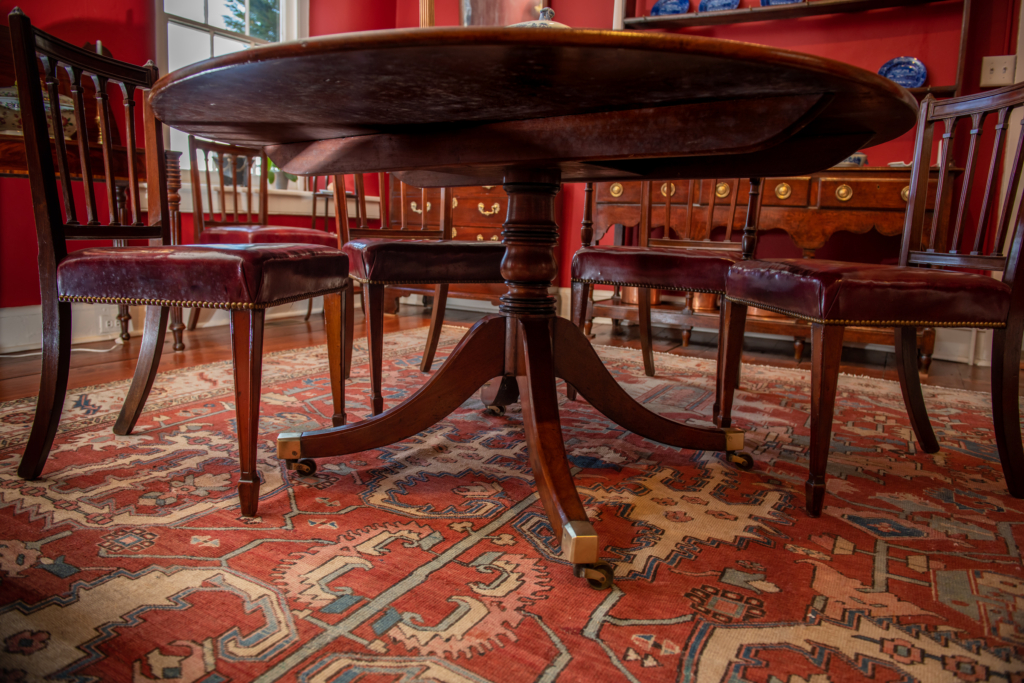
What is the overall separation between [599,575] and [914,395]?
1188 mm

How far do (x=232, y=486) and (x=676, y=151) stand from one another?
107cm

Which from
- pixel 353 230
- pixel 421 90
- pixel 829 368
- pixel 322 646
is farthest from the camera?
pixel 353 230

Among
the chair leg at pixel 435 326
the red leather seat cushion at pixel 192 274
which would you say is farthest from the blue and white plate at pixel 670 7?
the red leather seat cushion at pixel 192 274

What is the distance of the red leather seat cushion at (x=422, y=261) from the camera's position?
1644 mm

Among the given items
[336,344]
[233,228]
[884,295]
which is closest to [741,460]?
[884,295]

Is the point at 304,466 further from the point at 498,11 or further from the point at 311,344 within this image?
the point at 498,11

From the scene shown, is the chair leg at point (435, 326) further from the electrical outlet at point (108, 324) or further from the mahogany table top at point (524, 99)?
the electrical outlet at point (108, 324)

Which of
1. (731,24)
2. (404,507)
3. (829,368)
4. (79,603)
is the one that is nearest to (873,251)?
(731,24)

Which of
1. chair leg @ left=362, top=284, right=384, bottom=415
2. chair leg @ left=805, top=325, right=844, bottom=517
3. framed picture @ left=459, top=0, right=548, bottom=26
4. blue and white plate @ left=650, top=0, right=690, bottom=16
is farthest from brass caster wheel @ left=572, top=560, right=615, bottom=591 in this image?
Result: blue and white plate @ left=650, top=0, right=690, bottom=16

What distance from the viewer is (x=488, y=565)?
983mm

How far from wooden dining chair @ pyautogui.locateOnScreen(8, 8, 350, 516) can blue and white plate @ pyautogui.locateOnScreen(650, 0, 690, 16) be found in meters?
2.94

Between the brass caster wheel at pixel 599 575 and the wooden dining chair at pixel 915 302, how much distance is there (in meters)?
0.52

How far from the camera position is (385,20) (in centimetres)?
439

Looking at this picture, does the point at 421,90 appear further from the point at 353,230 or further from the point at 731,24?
the point at 731,24
